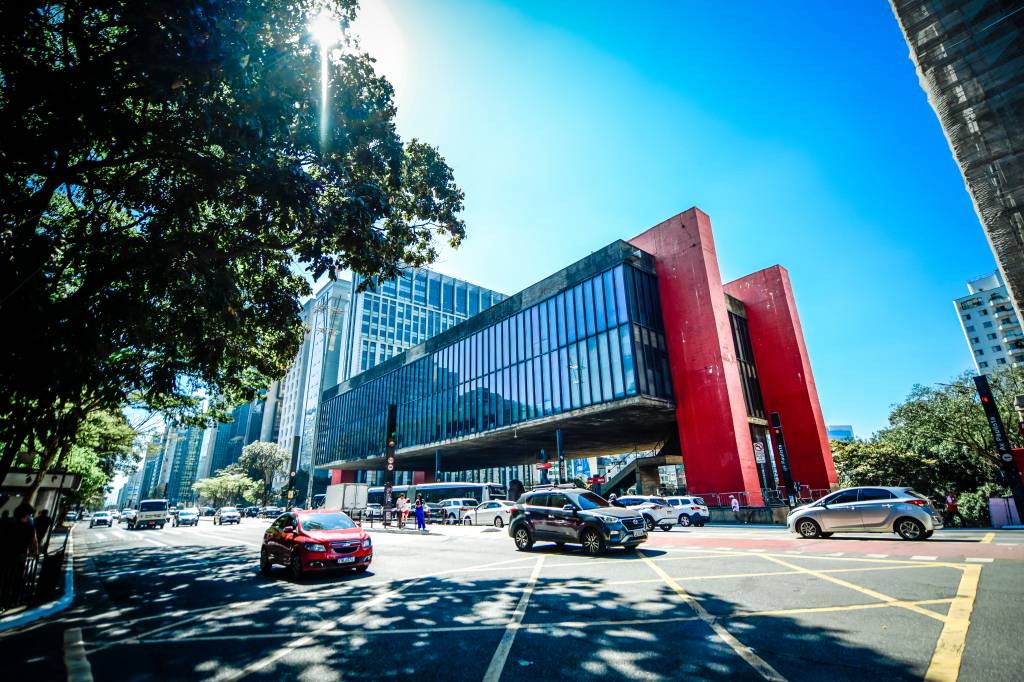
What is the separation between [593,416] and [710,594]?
25.7 m

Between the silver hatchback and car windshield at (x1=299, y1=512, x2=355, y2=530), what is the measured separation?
13.3 meters

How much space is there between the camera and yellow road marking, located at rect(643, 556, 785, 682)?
12.8ft

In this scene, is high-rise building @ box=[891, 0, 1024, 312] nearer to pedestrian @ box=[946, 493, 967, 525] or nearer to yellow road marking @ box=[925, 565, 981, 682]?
yellow road marking @ box=[925, 565, 981, 682]

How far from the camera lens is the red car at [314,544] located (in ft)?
31.8

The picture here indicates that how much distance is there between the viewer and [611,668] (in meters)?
4.16

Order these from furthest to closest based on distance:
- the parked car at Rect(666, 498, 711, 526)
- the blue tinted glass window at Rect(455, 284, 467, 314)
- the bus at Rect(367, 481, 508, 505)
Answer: the blue tinted glass window at Rect(455, 284, 467, 314)
the bus at Rect(367, 481, 508, 505)
the parked car at Rect(666, 498, 711, 526)

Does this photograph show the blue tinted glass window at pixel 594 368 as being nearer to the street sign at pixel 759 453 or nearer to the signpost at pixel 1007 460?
the street sign at pixel 759 453

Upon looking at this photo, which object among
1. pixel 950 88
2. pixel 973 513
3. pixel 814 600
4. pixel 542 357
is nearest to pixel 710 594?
pixel 814 600

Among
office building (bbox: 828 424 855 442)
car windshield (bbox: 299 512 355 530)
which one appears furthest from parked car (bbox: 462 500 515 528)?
office building (bbox: 828 424 855 442)

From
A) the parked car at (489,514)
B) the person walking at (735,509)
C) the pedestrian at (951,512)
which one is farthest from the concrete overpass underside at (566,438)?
the pedestrian at (951,512)

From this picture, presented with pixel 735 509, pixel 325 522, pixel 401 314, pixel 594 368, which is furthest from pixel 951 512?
pixel 401 314

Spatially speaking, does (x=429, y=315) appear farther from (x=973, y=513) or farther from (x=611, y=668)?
(x=611, y=668)

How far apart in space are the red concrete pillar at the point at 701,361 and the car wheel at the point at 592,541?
1843cm

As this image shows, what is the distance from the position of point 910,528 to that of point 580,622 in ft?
38.4
